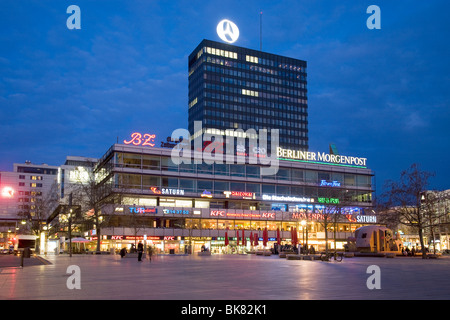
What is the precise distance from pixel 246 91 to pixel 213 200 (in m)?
87.7

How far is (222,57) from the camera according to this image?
178m

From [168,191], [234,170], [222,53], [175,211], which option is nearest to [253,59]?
[222,53]

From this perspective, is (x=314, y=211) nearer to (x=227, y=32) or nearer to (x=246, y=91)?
(x=227, y=32)

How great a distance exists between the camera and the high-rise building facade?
574ft

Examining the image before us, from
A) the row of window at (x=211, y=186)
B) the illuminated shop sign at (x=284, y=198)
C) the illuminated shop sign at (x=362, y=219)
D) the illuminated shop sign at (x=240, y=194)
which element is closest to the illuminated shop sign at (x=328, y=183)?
the row of window at (x=211, y=186)

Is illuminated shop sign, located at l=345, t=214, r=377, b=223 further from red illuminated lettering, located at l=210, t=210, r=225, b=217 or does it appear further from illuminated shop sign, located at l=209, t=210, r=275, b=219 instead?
red illuminated lettering, located at l=210, t=210, r=225, b=217

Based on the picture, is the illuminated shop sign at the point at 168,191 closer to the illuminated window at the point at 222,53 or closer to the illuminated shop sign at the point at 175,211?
the illuminated shop sign at the point at 175,211

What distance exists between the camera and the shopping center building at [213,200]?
92750 mm

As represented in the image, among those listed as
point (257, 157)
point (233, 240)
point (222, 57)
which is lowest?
point (233, 240)

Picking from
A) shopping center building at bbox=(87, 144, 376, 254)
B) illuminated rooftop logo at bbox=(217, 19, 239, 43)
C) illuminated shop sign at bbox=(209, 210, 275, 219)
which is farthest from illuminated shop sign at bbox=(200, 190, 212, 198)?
illuminated rooftop logo at bbox=(217, 19, 239, 43)

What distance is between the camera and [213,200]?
337 ft

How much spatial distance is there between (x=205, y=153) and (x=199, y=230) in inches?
675
